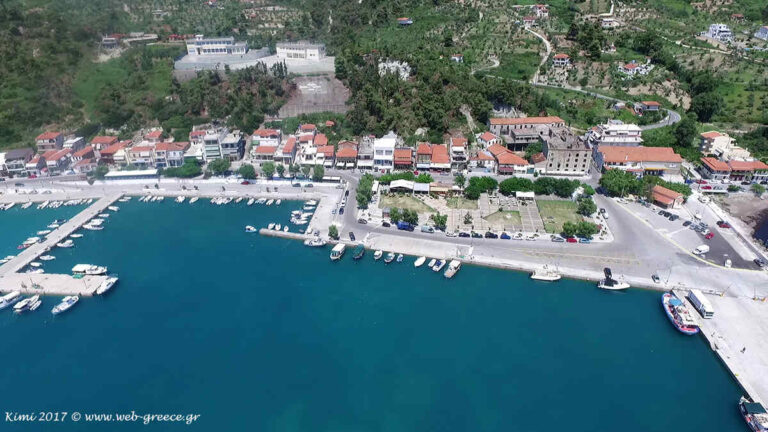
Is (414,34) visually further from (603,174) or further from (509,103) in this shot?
(603,174)

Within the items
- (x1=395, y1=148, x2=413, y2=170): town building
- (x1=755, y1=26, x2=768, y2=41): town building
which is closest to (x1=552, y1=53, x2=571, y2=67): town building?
(x1=395, y1=148, x2=413, y2=170): town building

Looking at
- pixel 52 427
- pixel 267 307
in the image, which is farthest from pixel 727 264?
pixel 52 427

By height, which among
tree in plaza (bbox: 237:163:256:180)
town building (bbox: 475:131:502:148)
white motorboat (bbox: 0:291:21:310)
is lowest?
white motorboat (bbox: 0:291:21:310)

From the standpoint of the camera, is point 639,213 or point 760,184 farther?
point 760,184

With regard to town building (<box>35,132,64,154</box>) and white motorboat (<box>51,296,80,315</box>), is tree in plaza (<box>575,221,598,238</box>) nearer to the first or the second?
white motorboat (<box>51,296,80,315</box>)

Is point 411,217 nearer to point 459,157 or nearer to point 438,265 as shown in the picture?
point 438,265
